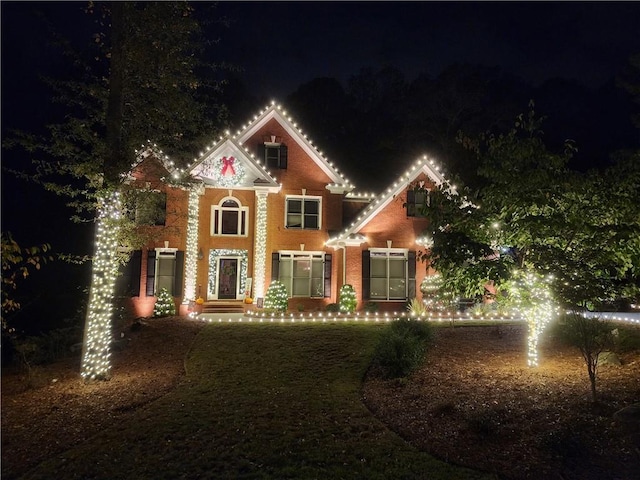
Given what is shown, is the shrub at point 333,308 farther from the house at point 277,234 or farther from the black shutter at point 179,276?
the black shutter at point 179,276

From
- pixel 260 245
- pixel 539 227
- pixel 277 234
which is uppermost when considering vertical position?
pixel 277 234

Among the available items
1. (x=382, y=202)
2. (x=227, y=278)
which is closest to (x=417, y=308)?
(x=382, y=202)

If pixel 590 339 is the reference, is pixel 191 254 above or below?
above

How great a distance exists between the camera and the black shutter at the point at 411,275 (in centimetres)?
1911

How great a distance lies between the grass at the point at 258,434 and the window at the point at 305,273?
856 cm

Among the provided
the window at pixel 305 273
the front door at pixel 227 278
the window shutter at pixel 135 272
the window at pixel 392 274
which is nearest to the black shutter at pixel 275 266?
the window at pixel 305 273

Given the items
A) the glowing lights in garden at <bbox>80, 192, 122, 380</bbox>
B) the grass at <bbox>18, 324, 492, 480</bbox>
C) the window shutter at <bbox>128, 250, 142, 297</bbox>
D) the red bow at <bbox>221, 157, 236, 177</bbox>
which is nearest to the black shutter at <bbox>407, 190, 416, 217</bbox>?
the red bow at <bbox>221, 157, 236, 177</bbox>

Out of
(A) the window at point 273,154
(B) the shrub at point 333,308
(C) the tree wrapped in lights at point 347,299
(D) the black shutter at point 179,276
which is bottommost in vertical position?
(B) the shrub at point 333,308

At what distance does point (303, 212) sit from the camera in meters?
20.3

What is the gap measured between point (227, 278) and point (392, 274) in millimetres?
6781

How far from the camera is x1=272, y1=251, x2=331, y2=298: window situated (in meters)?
19.8

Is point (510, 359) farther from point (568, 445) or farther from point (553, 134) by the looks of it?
point (553, 134)

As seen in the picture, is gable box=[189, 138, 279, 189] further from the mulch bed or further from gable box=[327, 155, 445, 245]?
the mulch bed

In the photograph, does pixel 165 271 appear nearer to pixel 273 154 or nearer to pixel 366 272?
pixel 273 154
